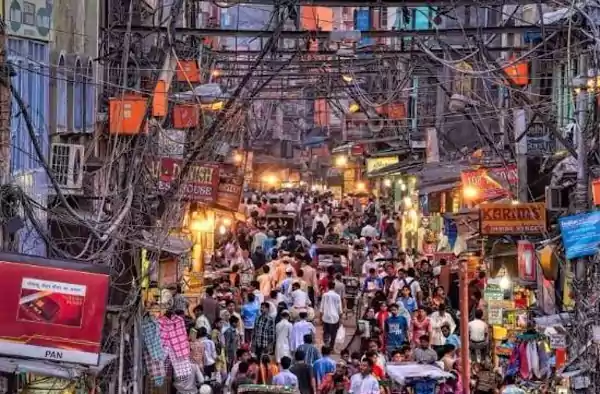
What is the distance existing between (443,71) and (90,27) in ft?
50.5

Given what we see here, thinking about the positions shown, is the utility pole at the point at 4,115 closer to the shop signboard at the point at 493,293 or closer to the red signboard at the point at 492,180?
the shop signboard at the point at 493,293

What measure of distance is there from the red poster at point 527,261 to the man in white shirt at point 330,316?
12.0ft

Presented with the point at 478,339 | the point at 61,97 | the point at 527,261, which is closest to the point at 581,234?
the point at 527,261

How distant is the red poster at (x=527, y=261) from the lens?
19.6m

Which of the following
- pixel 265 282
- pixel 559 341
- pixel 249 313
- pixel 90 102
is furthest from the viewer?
pixel 265 282

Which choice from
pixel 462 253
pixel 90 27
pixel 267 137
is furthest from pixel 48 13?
pixel 267 137

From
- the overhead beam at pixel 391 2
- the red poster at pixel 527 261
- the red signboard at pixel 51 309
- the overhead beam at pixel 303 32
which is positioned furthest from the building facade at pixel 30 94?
the red poster at pixel 527 261

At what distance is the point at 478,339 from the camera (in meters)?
20.1

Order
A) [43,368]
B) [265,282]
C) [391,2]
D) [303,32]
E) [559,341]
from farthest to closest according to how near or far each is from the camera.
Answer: [265,282] < [303,32] < [391,2] < [559,341] < [43,368]

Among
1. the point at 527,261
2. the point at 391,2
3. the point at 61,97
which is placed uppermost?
the point at 391,2

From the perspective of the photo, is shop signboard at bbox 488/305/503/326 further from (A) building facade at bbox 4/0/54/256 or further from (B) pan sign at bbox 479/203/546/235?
(A) building facade at bbox 4/0/54/256

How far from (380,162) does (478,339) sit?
19.3m

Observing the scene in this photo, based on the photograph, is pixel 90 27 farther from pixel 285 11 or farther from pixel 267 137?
pixel 267 137

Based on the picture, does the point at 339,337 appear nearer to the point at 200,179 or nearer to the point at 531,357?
the point at 200,179
